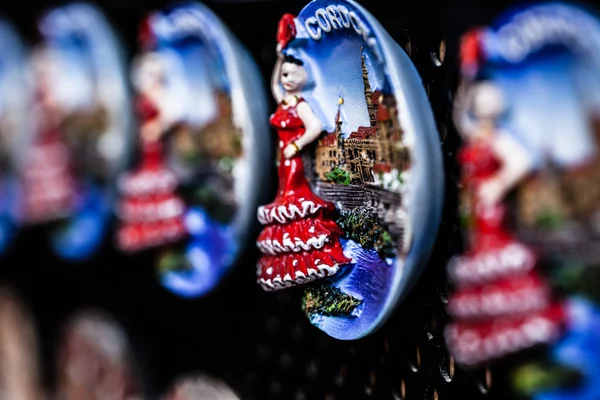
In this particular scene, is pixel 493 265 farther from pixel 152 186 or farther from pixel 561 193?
pixel 152 186

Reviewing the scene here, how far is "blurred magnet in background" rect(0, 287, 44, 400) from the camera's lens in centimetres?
168

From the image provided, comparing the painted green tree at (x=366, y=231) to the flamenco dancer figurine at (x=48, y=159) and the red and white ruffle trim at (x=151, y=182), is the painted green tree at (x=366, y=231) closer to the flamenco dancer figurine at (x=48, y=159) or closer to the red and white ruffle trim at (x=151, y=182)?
the red and white ruffle trim at (x=151, y=182)

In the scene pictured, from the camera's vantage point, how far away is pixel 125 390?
1.37 metres

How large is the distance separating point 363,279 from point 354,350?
0.15m

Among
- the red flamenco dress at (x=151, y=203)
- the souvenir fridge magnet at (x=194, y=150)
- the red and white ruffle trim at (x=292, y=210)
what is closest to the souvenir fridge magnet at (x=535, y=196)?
the red and white ruffle trim at (x=292, y=210)

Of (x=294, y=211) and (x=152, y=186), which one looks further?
(x=152, y=186)

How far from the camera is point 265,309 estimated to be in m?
1.08

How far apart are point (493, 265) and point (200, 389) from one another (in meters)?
0.71

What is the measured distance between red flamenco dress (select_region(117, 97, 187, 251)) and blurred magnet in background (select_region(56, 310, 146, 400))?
11.3 inches

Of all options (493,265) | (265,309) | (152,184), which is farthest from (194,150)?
(493,265)

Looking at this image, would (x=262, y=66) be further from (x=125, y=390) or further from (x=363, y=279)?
(x=125, y=390)

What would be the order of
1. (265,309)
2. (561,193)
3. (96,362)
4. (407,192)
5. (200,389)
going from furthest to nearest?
1. (96,362)
2. (200,389)
3. (265,309)
4. (407,192)
5. (561,193)

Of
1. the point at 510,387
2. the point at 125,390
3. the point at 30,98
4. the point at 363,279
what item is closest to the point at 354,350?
the point at 363,279

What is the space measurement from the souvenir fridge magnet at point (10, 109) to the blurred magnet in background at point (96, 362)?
10.8 inches
